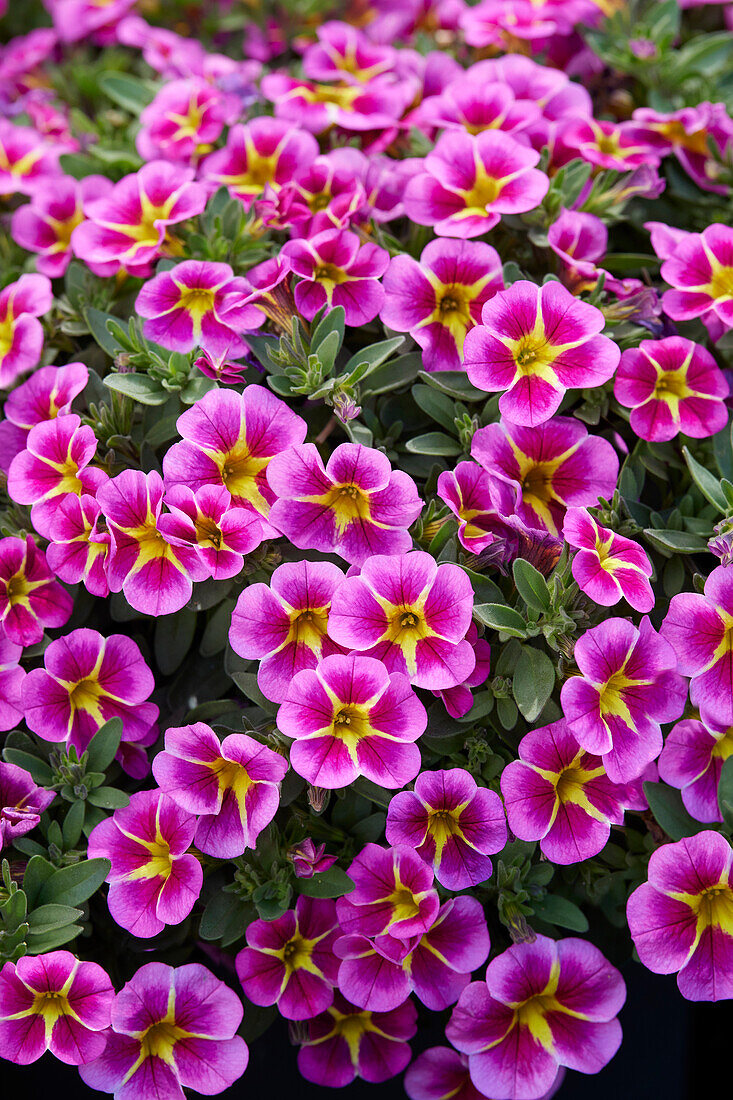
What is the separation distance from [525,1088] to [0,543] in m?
0.92

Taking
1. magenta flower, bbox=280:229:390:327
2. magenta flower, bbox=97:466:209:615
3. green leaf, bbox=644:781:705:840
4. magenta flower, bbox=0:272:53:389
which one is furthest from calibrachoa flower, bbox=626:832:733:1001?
magenta flower, bbox=0:272:53:389

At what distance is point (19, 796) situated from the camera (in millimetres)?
1231

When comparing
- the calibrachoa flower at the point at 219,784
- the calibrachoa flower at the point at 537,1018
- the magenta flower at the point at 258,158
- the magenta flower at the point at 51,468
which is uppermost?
the magenta flower at the point at 258,158

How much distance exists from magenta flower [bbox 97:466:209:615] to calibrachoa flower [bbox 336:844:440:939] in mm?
372

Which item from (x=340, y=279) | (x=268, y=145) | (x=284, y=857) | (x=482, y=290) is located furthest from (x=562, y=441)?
(x=268, y=145)

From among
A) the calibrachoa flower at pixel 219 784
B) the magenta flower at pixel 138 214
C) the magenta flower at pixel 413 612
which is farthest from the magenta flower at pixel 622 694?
the magenta flower at pixel 138 214

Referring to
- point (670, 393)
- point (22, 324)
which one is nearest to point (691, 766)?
point (670, 393)

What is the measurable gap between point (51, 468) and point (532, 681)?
2.16 ft

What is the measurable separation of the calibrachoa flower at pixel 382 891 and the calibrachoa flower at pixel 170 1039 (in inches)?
6.5

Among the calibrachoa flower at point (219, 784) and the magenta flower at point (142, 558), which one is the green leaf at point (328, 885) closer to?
the calibrachoa flower at point (219, 784)

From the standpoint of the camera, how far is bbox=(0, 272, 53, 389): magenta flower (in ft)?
4.61

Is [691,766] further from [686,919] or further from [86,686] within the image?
[86,686]

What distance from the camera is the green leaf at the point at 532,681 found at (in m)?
1.13

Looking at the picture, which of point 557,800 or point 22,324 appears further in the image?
point 22,324
